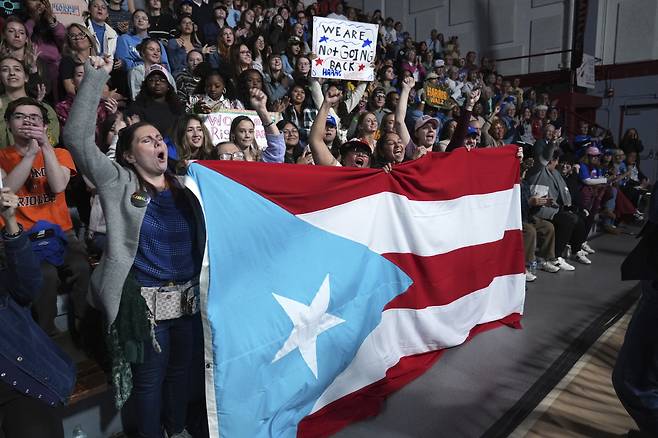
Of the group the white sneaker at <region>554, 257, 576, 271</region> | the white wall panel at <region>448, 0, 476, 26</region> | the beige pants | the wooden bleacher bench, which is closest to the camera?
the wooden bleacher bench

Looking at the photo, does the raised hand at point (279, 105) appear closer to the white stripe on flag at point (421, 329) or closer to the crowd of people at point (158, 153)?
the crowd of people at point (158, 153)

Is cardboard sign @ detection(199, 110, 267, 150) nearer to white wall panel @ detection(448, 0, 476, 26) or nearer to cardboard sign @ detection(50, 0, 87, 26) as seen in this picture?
cardboard sign @ detection(50, 0, 87, 26)

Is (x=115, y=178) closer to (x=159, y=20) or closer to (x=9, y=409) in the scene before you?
(x=9, y=409)

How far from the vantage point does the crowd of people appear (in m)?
1.75

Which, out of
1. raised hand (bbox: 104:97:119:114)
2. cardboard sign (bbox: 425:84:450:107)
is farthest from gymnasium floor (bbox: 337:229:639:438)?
cardboard sign (bbox: 425:84:450:107)

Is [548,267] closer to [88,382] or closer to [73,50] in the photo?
[88,382]

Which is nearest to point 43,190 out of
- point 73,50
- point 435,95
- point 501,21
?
point 73,50

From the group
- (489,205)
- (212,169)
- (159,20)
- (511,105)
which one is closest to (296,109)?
(159,20)

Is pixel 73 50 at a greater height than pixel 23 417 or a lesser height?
greater

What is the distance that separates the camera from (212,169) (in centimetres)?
191

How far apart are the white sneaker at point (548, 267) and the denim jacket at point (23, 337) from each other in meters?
4.80

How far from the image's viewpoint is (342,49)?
4.35 metres

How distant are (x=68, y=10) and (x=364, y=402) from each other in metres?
4.69

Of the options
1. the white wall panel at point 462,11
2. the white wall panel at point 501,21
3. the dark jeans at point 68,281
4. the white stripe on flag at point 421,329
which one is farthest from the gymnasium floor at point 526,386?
the white wall panel at point 462,11
